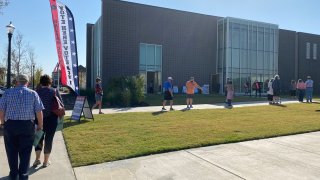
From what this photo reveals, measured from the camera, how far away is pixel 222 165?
5.75 m

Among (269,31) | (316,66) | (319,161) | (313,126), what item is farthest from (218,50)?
(319,161)

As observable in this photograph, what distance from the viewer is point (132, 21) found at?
28.7 metres

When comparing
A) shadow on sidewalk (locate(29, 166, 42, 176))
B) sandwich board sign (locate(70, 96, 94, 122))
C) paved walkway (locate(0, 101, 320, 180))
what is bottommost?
shadow on sidewalk (locate(29, 166, 42, 176))

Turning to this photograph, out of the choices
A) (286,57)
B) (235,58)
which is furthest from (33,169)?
(286,57)

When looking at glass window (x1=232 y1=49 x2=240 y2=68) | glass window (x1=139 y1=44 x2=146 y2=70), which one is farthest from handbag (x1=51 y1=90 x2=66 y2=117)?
glass window (x1=232 y1=49 x2=240 y2=68)

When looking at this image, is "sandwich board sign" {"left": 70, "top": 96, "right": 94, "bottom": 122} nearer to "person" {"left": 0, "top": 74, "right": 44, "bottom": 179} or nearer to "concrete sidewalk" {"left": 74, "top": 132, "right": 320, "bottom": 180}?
"concrete sidewalk" {"left": 74, "top": 132, "right": 320, "bottom": 180}

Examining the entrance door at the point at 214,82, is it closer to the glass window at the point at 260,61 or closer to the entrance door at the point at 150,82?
the glass window at the point at 260,61

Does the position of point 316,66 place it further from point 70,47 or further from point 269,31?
point 70,47

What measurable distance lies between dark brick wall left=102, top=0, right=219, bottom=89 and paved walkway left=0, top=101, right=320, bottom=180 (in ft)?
69.7

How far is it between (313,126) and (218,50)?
946 inches

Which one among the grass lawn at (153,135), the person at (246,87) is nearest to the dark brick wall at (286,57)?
the person at (246,87)

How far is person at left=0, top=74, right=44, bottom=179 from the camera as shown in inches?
185

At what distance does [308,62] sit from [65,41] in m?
37.3

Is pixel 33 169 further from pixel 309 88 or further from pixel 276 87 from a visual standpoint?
pixel 309 88
